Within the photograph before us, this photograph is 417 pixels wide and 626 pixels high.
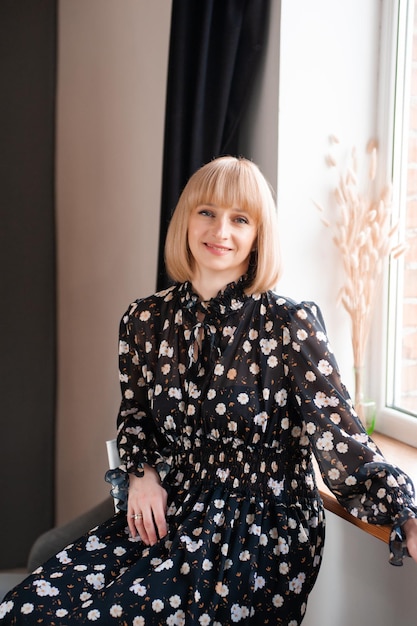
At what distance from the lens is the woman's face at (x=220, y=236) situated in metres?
1.61

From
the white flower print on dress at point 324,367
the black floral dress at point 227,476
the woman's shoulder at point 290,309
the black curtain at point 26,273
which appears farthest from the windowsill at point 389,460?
the black curtain at point 26,273

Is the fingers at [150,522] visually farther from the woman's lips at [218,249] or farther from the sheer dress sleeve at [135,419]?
the woman's lips at [218,249]

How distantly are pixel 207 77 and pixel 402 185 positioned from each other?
668 millimetres

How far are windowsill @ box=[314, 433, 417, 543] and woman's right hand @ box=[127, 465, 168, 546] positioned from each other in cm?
38

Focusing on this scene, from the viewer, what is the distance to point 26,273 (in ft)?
9.32

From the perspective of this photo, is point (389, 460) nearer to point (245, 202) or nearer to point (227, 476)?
point (227, 476)

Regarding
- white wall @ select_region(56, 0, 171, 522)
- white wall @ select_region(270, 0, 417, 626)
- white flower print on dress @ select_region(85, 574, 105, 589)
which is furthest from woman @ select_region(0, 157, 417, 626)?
white wall @ select_region(56, 0, 171, 522)

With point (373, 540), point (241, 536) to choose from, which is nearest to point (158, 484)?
point (241, 536)

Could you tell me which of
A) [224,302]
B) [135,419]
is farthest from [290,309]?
[135,419]

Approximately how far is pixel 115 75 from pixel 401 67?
3.69 ft

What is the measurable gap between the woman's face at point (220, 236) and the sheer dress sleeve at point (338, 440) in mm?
192

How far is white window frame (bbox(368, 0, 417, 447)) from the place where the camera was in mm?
2045

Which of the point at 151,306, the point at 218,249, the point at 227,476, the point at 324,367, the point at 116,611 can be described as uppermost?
the point at 218,249

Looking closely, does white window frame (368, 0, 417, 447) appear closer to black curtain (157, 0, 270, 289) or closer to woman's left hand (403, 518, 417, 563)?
black curtain (157, 0, 270, 289)
